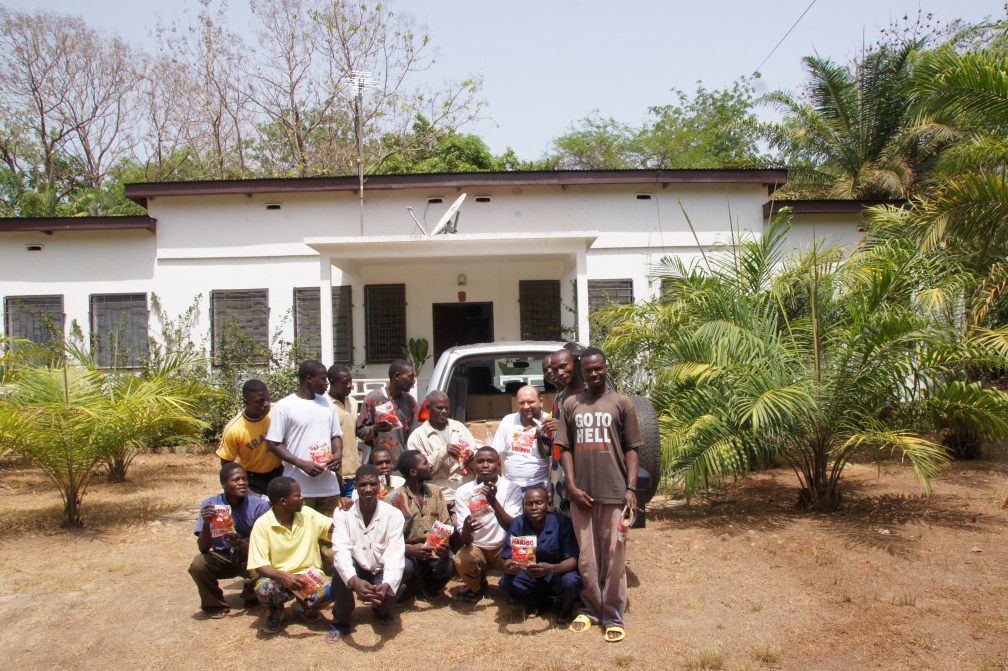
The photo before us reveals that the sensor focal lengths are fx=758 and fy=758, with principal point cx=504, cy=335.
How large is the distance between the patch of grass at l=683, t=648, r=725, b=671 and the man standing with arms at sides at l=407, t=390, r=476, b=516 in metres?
1.98

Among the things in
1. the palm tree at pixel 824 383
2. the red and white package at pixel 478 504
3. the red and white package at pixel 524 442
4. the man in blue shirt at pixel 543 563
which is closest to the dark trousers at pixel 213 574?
the red and white package at pixel 478 504

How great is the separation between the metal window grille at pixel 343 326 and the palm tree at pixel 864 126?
466 inches

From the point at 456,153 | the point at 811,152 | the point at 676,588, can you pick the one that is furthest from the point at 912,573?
the point at 456,153

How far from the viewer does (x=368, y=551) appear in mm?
4699

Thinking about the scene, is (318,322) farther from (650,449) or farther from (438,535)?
(438,535)

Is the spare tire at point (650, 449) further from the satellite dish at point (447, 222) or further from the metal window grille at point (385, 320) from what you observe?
the metal window grille at point (385, 320)

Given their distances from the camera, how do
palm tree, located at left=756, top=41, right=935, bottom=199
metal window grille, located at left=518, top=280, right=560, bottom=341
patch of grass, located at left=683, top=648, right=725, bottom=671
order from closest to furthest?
patch of grass, located at left=683, top=648, right=725, bottom=671
metal window grille, located at left=518, top=280, right=560, bottom=341
palm tree, located at left=756, top=41, right=935, bottom=199

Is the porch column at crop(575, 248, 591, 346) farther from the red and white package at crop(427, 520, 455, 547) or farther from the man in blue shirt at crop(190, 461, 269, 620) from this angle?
the man in blue shirt at crop(190, 461, 269, 620)

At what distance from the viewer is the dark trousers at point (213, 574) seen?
4859 mm

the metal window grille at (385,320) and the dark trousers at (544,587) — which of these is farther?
the metal window grille at (385,320)

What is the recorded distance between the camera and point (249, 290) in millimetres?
13008

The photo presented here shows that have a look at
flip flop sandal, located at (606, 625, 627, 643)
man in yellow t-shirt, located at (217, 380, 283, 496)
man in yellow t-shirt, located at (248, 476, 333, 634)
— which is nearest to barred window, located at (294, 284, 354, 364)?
man in yellow t-shirt, located at (217, 380, 283, 496)

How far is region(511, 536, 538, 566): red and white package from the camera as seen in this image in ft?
14.8

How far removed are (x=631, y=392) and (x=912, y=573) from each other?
650cm
